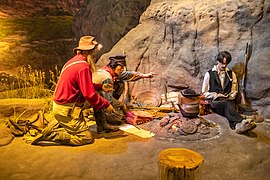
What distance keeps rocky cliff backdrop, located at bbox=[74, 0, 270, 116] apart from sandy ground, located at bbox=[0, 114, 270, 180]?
1.92 m

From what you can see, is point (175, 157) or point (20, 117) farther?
point (20, 117)

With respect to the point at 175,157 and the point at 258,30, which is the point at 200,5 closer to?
the point at 258,30

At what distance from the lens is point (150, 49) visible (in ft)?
29.4

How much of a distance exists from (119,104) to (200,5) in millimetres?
3442

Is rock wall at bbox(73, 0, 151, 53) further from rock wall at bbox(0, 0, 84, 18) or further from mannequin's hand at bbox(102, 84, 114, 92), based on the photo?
rock wall at bbox(0, 0, 84, 18)

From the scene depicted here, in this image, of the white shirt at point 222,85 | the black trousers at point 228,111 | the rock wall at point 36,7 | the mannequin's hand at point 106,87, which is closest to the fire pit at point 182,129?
the black trousers at point 228,111

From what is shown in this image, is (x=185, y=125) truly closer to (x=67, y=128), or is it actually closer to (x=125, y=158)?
(x=125, y=158)

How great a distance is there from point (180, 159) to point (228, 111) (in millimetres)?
3687

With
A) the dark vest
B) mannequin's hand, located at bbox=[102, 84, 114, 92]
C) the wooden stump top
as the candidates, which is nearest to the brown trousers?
mannequin's hand, located at bbox=[102, 84, 114, 92]

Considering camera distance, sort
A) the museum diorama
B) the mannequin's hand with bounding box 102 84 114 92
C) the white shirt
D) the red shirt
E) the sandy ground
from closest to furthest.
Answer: the sandy ground < the museum diorama < the red shirt < the mannequin's hand with bounding box 102 84 114 92 < the white shirt

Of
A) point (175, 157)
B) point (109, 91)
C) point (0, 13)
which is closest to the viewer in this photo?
point (175, 157)

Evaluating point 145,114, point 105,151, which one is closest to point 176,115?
point 145,114

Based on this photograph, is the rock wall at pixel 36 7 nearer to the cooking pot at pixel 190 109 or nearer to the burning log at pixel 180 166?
the cooking pot at pixel 190 109

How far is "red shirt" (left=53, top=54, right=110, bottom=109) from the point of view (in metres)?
5.91
